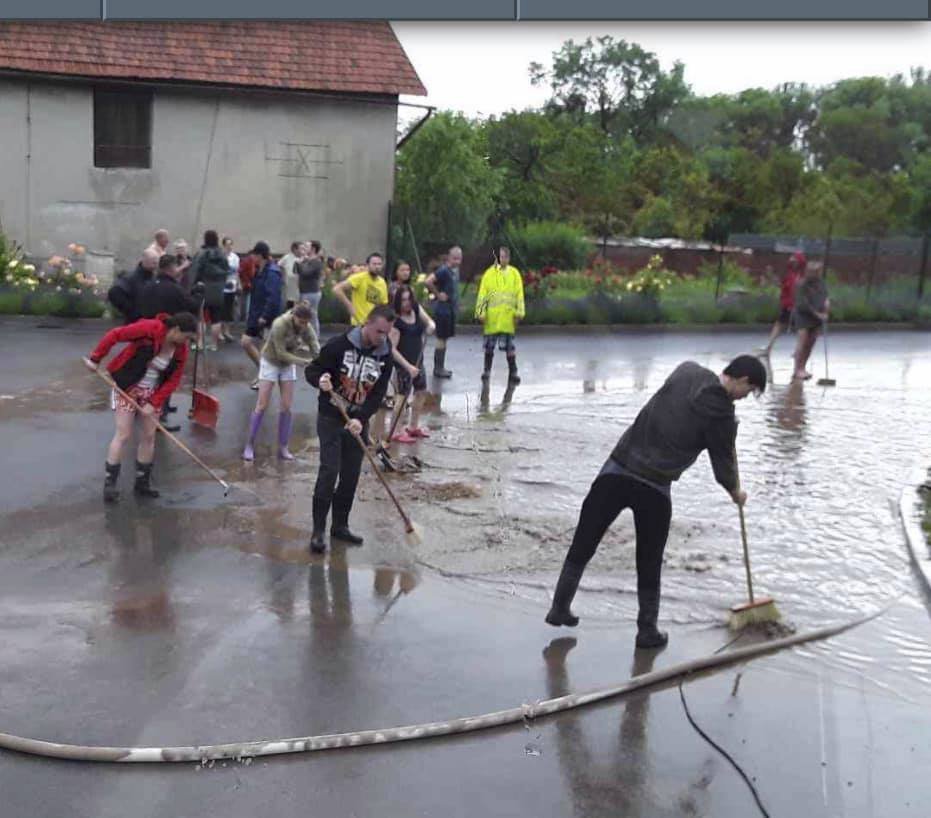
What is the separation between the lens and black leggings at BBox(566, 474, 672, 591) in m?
6.91

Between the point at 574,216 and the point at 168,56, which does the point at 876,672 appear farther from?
the point at 574,216

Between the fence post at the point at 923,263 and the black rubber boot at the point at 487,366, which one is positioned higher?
the fence post at the point at 923,263

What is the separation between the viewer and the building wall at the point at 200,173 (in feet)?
79.0

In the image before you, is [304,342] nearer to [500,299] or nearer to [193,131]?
[500,299]

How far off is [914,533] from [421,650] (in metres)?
4.56

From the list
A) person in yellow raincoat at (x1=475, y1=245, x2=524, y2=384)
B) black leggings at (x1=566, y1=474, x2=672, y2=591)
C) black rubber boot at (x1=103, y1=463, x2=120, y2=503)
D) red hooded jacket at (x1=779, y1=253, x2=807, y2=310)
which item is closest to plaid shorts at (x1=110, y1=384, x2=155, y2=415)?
black rubber boot at (x1=103, y1=463, x2=120, y2=503)

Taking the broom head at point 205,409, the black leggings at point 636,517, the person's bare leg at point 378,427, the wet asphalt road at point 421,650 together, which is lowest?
the wet asphalt road at point 421,650

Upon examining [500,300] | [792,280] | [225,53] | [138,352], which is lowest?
[138,352]

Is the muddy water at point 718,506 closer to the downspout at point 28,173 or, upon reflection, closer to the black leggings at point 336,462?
the black leggings at point 336,462

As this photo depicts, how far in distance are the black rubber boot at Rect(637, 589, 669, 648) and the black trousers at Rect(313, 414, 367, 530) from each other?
247 centimetres

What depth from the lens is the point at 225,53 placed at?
24906 millimetres

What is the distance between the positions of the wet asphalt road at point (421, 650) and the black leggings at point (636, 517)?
1.53 ft

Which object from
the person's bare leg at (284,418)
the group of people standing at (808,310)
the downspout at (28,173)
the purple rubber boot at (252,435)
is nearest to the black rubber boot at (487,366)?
the group of people standing at (808,310)

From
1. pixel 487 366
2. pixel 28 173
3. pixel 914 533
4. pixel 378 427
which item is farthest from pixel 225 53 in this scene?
pixel 914 533
